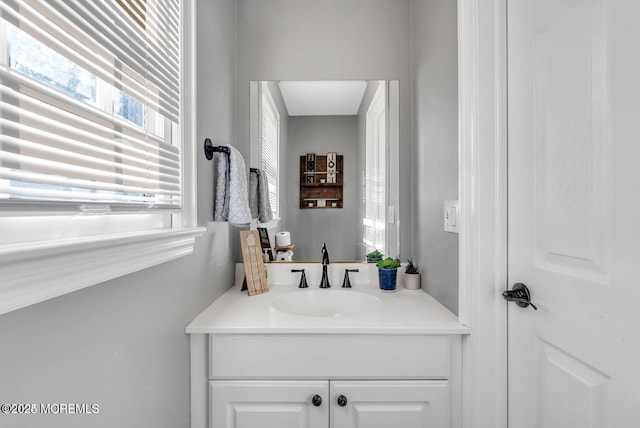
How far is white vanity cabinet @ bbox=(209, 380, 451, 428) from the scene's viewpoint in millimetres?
1020

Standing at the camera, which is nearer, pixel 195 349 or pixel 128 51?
pixel 128 51

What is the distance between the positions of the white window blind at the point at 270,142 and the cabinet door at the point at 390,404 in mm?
910

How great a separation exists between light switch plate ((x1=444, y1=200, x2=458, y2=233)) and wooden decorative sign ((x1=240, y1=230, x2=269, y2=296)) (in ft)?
2.70

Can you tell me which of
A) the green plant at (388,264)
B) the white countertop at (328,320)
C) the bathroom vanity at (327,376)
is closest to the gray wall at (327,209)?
the green plant at (388,264)

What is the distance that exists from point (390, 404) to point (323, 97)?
138 cm

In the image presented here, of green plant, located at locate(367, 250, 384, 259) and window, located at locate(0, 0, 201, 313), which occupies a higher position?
window, located at locate(0, 0, 201, 313)

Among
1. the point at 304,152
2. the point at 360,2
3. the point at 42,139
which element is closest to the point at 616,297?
the point at 42,139

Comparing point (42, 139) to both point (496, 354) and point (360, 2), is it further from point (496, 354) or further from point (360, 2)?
point (360, 2)

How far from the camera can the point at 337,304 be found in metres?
1.43

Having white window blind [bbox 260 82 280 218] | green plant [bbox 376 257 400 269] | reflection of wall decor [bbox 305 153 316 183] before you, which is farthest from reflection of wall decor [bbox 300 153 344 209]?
green plant [bbox 376 257 400 269]

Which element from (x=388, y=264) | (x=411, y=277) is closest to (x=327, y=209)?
(x=388, y=264)

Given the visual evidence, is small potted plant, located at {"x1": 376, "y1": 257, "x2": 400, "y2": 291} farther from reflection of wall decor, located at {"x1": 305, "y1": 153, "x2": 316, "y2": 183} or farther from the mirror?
reflection of wall decor, located at {"x1": 305, "y1": 153, "x2": 316, "y2": 183}

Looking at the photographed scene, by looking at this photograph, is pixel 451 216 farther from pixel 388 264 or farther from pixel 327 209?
pixel 327 209

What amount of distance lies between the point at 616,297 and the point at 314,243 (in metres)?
1.18
